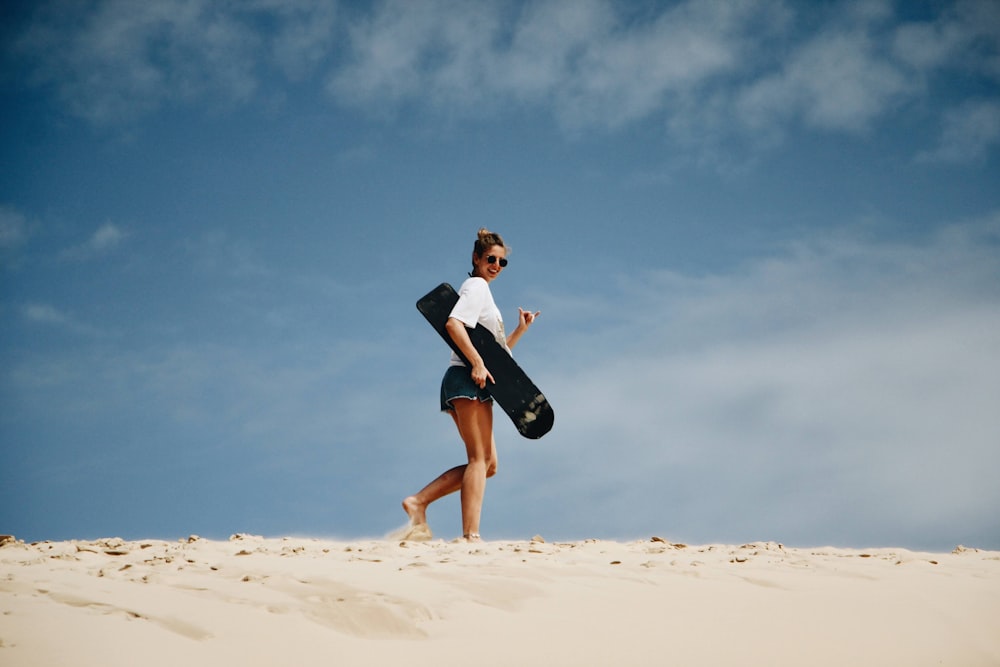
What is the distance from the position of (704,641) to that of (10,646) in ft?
8.24

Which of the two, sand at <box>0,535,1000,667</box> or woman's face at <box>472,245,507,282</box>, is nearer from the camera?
sand at <box>0,535,1000,667</box>

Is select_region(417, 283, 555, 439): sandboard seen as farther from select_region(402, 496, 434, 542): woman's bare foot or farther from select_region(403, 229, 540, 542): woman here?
select_region(402, 496, 434, 542): woman's bare foot

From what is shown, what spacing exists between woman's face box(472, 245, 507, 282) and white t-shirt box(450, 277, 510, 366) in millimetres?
109

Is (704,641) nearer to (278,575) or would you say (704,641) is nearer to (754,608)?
(754,608)

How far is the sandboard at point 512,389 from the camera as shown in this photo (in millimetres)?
5977

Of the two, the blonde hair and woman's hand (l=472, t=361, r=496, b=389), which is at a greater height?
the blonde hair

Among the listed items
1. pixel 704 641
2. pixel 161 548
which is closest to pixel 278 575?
pixel 161 548

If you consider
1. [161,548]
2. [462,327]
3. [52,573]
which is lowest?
[52,573]

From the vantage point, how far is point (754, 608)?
379 centimetres

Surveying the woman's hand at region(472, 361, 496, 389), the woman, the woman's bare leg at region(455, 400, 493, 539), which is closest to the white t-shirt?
the woman

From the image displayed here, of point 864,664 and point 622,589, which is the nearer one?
point 864,664

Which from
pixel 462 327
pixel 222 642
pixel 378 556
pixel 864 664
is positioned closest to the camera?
pixel 222 642

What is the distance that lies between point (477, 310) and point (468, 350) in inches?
12.1

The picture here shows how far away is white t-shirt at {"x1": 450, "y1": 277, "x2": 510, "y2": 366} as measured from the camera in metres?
5.92
